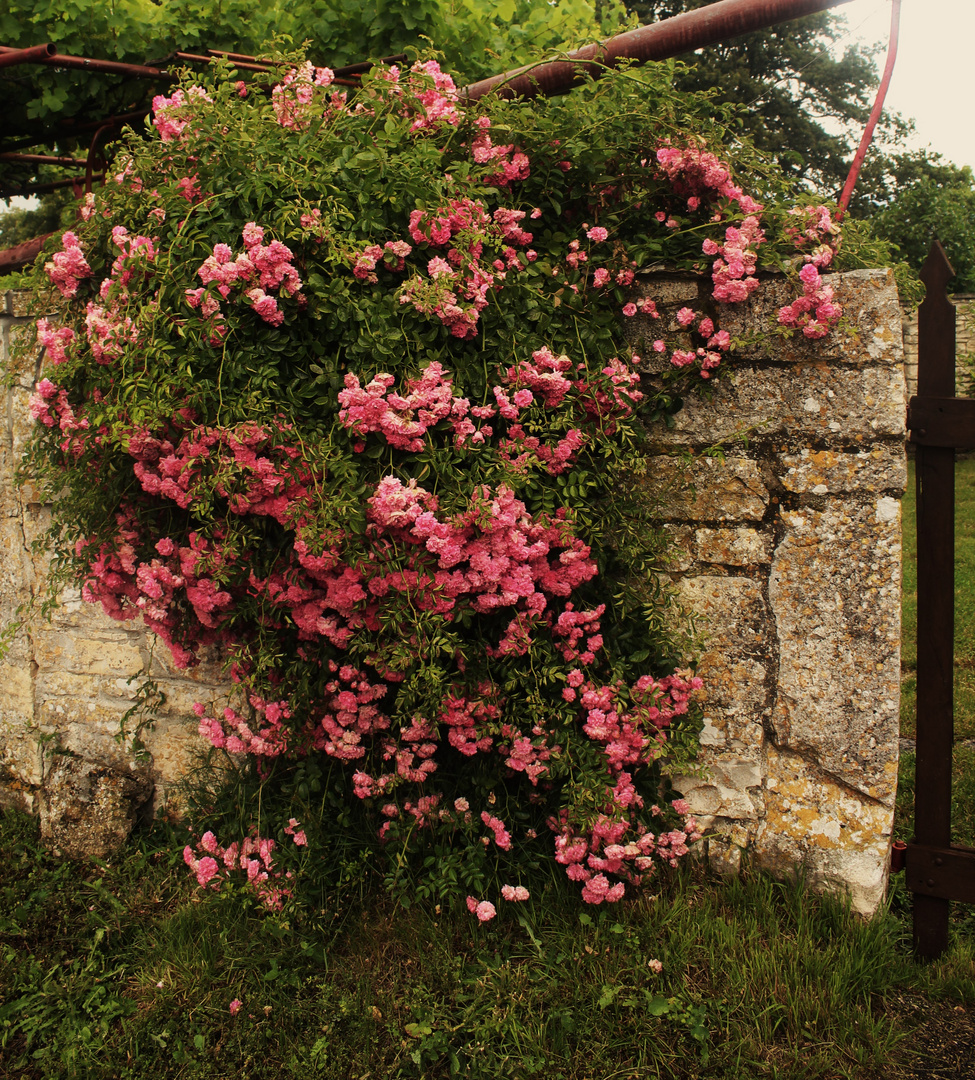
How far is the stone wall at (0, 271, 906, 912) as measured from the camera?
8.00 feet

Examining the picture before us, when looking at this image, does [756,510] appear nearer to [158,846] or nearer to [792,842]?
[792,842]

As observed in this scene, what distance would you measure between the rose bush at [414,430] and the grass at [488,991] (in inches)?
6.5

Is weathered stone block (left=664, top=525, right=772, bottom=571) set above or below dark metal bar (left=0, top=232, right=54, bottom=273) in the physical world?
below

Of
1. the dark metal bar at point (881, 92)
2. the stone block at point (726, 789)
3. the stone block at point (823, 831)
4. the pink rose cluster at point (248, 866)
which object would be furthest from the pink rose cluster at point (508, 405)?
the pink rose cluster at point (248, 866)

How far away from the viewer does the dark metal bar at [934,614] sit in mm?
2426

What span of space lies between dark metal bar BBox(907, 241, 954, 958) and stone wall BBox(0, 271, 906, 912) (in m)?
0.12

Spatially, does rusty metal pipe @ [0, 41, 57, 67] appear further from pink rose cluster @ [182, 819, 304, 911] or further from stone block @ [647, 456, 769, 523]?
pink rose cluster @ [182, 819, 304, 911]

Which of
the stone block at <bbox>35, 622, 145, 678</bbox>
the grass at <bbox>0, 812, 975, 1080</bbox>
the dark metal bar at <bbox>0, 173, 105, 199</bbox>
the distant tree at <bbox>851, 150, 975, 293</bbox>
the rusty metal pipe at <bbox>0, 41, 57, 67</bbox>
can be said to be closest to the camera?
the grass at <bbox>0, 812, 975, 1080</bbox>

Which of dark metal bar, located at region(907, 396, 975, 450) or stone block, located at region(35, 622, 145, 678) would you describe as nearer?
dark metal bar, located at region(907, 396, 975, 450)

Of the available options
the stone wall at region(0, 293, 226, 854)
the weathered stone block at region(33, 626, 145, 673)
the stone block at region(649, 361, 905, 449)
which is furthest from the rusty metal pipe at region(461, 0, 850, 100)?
the weathered stone block at region(33, 626, 145, 673)

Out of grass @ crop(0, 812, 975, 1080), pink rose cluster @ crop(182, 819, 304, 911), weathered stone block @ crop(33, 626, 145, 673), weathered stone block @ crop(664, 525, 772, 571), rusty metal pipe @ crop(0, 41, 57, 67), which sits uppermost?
rusty metal pipe @ crop(0, 41, 57, 67)

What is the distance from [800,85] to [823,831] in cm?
2150

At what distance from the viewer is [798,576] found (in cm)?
253

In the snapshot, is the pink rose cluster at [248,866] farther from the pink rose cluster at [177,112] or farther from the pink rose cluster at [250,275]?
the pink rose cluster at [177,112]
